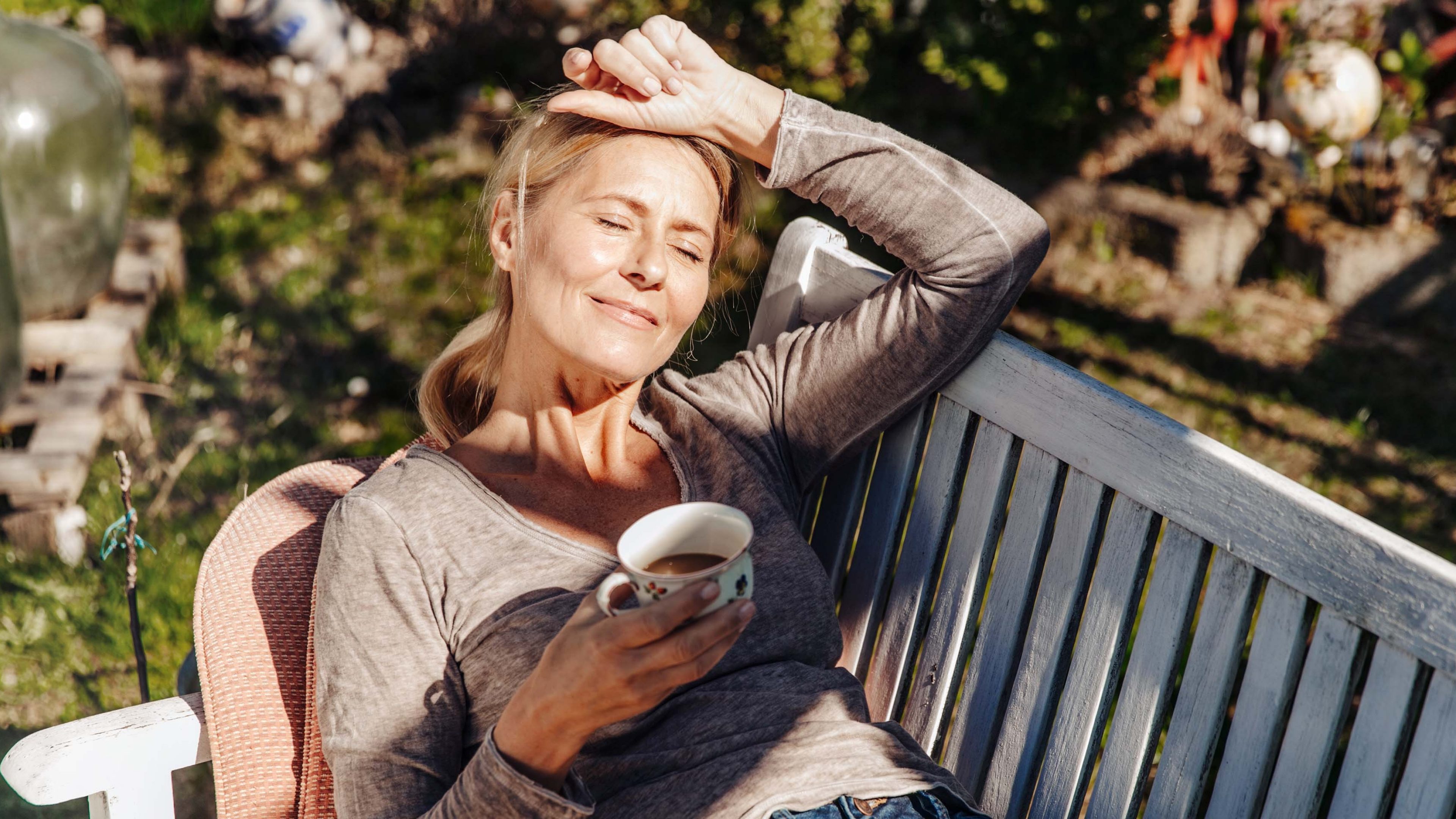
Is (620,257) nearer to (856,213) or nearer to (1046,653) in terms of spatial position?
(856,213)

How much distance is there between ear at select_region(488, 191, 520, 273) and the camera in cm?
212

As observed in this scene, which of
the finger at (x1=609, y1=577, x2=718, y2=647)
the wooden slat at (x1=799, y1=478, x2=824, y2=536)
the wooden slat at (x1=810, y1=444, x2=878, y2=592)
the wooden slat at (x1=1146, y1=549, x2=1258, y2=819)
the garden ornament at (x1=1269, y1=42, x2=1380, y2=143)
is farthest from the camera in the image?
the garden ornament at (x1=1269, y1=42, x2=1380, y2=143)

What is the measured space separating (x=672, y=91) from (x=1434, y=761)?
1.45 meters

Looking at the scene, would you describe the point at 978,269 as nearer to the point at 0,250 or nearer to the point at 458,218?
the point at 0,250

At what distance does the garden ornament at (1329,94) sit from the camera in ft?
16.3

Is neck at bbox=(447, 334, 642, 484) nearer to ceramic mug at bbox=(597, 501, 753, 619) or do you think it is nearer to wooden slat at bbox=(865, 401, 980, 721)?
wooden slat at bbox=(865, 401, 980, 721)

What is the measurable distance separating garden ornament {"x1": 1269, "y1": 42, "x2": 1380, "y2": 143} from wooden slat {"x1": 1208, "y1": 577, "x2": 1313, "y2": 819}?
4.11 metres

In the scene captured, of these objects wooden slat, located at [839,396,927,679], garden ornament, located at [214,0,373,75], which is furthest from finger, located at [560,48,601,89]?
garden ornament, located at [214,0,373,75]

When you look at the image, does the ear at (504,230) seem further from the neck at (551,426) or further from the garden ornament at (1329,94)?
the garden ornament at (1329,94)

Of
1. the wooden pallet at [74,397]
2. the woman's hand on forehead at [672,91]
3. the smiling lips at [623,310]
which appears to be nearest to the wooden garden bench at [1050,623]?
the woman's hand on forehead at [672,91]

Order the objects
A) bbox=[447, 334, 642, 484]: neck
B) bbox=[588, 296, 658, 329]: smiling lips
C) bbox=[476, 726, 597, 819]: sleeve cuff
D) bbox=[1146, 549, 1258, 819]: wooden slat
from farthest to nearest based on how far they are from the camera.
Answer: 1. bbox=[447, 334, 642, 484]: neck
2. bbox=[588, 296, 658, 329]: smiling lips
3. bbox=[1146, 549, 1258, 819]: wooden slat
4. bbox=[476, 726, 597, 819]: sleeve cuff

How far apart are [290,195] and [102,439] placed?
2.04 metres

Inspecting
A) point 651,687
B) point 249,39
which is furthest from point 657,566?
point 249,39

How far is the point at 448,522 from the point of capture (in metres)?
1.86
